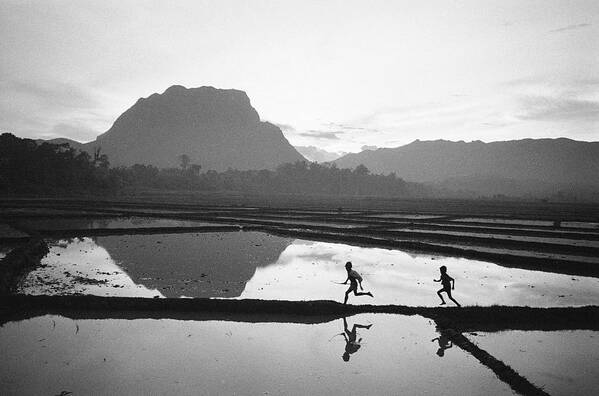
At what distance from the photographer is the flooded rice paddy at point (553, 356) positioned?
6.96 meters

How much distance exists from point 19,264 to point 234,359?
1081 centimetres

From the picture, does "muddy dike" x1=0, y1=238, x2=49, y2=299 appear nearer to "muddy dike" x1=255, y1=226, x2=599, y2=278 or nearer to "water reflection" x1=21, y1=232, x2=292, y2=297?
"water reflection" x1=21, y1=232, x2=292, y2=297

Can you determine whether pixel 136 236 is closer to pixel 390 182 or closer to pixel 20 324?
pixel 20 324

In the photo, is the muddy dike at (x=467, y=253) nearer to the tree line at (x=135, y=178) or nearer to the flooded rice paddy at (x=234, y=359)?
the flooded rice paddy at (x=234, y=359)

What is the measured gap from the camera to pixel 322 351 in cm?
830

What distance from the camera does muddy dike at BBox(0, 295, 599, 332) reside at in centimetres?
1010

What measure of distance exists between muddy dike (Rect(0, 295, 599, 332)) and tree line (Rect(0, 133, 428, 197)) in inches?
2341

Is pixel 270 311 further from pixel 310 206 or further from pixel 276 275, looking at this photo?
pixel 310 206

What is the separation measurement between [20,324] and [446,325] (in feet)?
34.9

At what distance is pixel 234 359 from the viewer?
7855mm

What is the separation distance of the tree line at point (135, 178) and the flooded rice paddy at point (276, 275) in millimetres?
50067

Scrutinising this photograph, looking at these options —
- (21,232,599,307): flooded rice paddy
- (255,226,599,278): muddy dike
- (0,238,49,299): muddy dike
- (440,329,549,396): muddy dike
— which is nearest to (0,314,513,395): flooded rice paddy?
(440,329,549,396): muddy dike

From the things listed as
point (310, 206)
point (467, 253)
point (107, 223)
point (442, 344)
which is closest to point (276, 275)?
point (442, 344)

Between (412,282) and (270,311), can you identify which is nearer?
(270,311)
